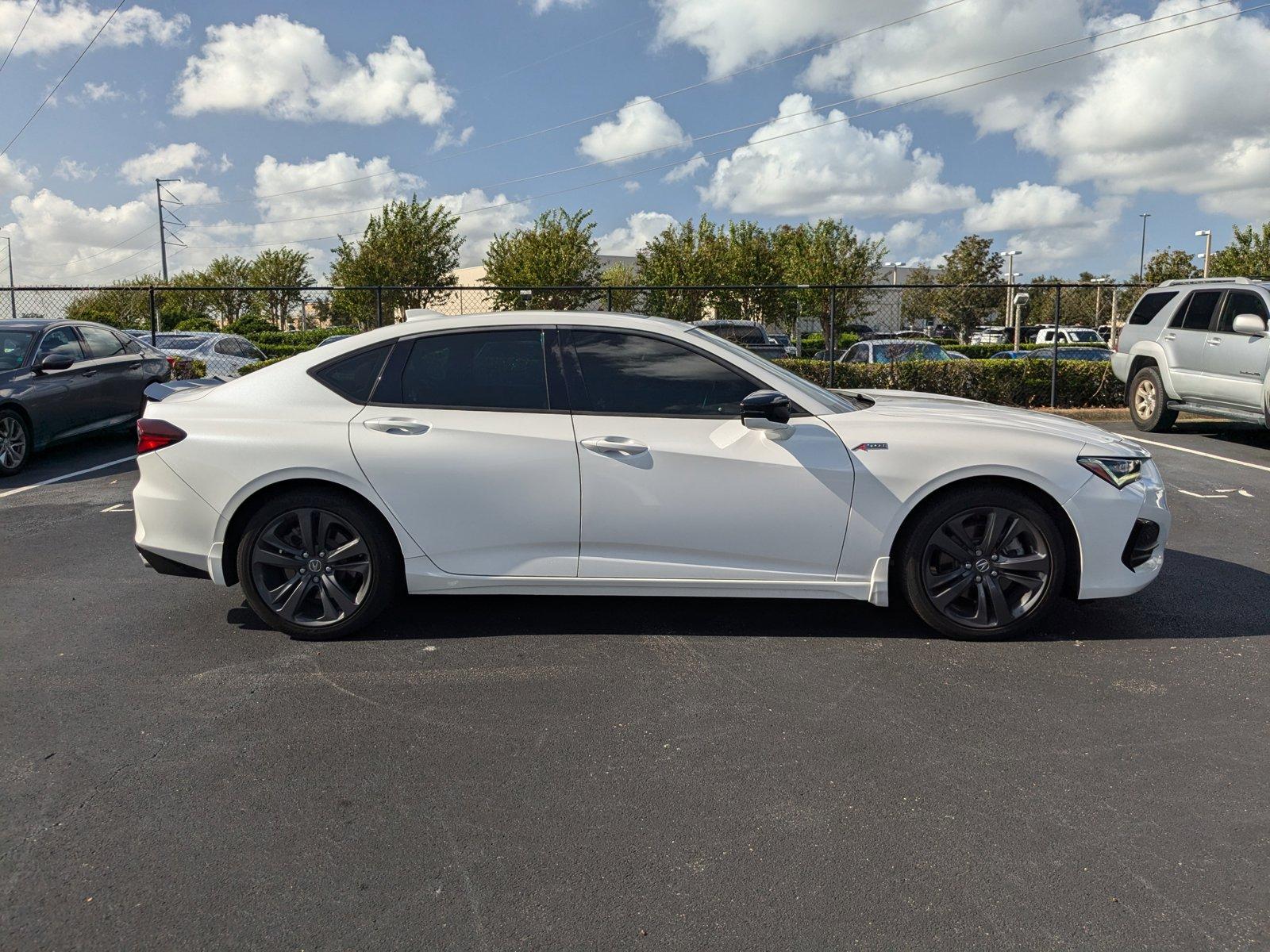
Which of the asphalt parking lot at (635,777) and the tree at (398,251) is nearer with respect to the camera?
the asphalt parking lot at (635,777)

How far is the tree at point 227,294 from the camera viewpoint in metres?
53.6

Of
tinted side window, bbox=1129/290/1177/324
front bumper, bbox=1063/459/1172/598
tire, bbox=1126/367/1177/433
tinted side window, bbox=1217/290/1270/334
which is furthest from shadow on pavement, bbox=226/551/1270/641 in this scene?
tinted side window, bbox=1129/290/1177/324

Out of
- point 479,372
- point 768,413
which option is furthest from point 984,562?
point 479,372

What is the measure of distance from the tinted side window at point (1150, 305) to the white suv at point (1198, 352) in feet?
0.03

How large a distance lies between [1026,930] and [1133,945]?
25 centimetres

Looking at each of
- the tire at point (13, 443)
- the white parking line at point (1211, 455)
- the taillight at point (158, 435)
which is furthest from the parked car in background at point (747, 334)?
the taillight at point (158, 435)

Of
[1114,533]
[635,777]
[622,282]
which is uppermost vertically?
[622,282]

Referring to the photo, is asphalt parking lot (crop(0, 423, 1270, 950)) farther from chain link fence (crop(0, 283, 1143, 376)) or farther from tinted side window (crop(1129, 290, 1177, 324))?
tinted side window (crop(1129, 290, 1177, 324))

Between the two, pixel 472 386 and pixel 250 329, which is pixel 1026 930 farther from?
pixel 250 329

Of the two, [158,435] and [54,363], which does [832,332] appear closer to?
[54,363]

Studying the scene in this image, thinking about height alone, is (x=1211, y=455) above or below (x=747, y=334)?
below

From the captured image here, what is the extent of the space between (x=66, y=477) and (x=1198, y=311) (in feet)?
42.3

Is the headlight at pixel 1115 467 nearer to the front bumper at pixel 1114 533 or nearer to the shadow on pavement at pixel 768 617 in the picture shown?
the front bumper at pixel 1114 533

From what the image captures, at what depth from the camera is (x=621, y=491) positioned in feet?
14.9
